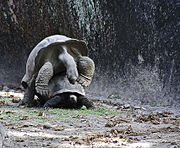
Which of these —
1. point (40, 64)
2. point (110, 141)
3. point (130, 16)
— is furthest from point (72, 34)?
point (110, 141)

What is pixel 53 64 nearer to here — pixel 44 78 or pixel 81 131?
pixel 44 78

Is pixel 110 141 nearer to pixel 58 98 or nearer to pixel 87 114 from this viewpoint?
pixel 87 114

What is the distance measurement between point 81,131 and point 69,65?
1496mm

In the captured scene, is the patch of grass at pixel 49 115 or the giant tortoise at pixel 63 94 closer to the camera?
the patch of grass at pixel 49 115

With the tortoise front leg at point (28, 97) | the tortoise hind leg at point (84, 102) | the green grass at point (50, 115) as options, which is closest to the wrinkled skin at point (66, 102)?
the tortoise hind leg at point (84, 102)

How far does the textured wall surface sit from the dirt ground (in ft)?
7.72

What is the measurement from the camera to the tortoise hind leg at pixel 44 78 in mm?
4634

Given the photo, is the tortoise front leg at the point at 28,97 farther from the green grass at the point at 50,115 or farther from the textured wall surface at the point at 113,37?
the textured wall surface at the point at 113,37

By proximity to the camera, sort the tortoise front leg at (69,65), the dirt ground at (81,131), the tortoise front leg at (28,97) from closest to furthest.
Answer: the dirt ground at (81,131)
the tortoise front leg at (69,65)
the tortoise front leg at (28,97)

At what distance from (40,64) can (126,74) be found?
2842 millimetres

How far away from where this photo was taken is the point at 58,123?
11.9 ft

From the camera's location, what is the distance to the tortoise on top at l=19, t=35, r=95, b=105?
4645 mm

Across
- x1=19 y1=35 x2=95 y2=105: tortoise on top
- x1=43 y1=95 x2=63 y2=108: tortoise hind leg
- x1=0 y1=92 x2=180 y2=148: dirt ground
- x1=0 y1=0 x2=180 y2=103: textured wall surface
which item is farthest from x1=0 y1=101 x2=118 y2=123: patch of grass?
x1=0 y1=0 x2=180 y2=103: textured wall surface

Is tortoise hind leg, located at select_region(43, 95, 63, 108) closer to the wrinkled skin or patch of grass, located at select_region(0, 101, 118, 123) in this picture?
the wrinkled skin
